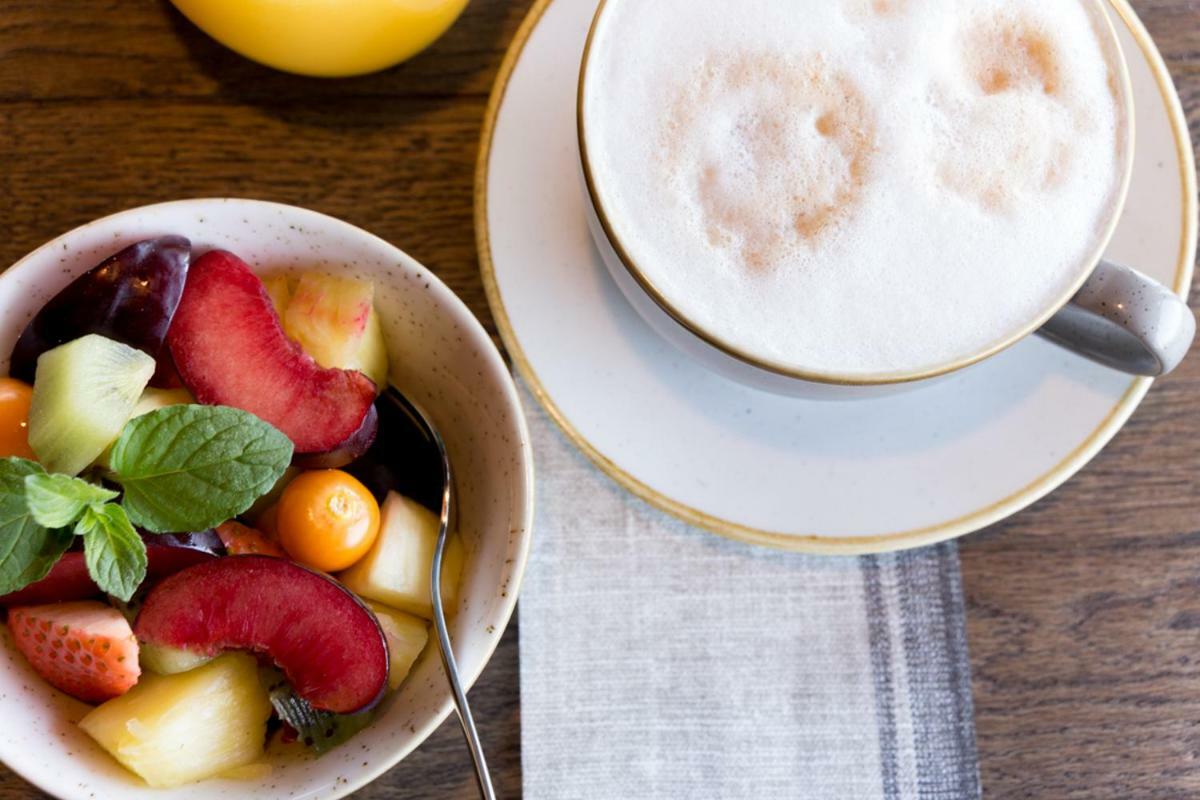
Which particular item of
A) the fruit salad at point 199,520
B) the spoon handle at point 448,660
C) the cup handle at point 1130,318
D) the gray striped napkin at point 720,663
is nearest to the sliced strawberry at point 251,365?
the fruit salad at point 199,520

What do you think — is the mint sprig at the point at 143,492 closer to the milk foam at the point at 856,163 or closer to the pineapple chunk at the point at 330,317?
the pineapple chunk at the point at 330,317

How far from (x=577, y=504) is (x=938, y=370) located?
0.31m

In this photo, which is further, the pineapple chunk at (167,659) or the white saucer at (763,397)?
the white saucer at (763,397)

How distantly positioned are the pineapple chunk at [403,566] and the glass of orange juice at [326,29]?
0.34 m

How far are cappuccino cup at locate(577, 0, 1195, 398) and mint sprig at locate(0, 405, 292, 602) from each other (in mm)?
275

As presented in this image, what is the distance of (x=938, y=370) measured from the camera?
2.27 ft

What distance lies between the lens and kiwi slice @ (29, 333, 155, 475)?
24.2 inches

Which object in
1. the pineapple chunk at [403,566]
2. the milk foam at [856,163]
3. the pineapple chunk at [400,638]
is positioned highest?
the milk foam at [856,163]

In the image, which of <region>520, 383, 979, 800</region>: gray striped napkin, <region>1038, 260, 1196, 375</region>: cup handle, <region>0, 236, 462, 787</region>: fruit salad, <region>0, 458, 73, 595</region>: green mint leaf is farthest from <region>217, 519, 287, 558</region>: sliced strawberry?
<region>1038, 260, 1196, 375</region>: cup handle

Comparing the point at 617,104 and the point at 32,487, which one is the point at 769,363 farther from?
the point at 32,487

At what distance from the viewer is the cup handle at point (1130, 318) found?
28.5 inches

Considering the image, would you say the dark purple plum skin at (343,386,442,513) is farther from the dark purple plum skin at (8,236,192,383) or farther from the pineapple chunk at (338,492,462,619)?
the dark purple plum skin at (8,236,192,383)

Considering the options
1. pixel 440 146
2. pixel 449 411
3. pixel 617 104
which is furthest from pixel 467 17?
pixel 449 411

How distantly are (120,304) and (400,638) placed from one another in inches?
10.9
